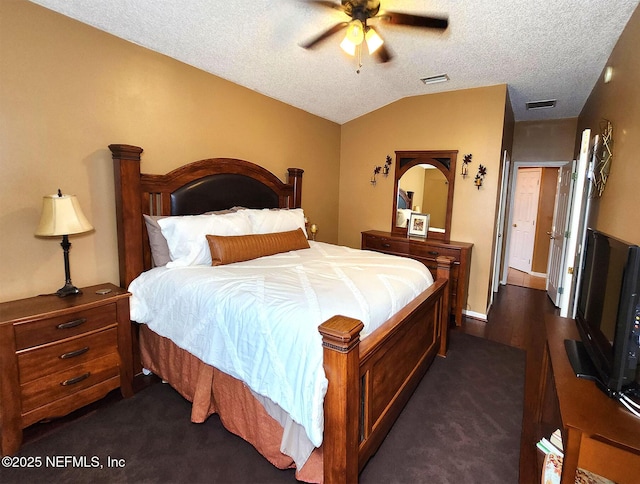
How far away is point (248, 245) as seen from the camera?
2773 mm

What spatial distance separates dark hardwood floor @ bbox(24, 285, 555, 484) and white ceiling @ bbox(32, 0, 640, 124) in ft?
8.77

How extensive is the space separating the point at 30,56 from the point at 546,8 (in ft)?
11.4

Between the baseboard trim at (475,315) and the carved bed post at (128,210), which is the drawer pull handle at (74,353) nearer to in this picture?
the carved bed post at (128,210)

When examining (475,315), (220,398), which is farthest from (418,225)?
(220,398)

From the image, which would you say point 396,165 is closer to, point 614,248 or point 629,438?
point 614,248

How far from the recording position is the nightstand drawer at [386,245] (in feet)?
13.9

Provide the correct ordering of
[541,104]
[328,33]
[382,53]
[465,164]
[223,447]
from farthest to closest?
[541,104] < [465,164] < [382,53] < [328,33] < [223,447]

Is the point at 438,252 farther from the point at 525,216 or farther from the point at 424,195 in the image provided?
the point at 525,216

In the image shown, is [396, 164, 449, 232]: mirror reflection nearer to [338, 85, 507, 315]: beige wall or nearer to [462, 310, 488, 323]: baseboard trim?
[338, 85, 507, 315]: beige wall

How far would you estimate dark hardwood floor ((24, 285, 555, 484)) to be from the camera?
1.96 metres

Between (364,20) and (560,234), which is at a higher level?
(364,20)

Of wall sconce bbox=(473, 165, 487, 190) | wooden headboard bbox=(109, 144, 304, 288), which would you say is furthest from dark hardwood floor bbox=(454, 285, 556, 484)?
wooden headboard bbox=(109, 144, 304, 288)

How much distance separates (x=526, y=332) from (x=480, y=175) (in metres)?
1.89

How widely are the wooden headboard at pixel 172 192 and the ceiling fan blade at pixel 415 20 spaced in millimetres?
1906
